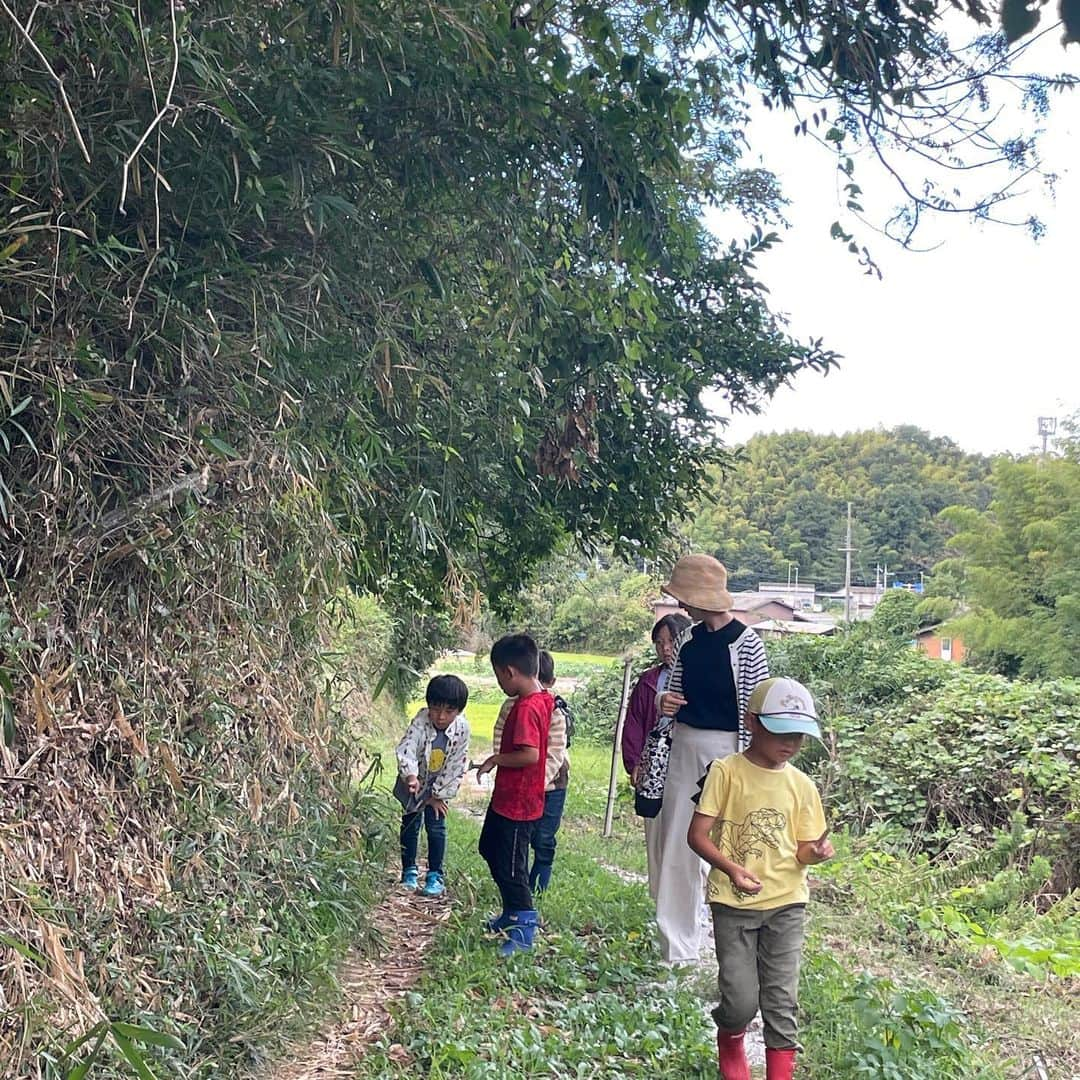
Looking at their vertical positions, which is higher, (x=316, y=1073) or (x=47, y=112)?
(x=47, y=112)

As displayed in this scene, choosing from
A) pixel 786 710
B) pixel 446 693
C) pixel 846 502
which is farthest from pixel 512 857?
pixel 846 502

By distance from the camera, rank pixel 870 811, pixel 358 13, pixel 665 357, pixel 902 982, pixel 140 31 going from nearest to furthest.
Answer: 1. pixel 140 31
2. pixel 358 13
3. pixel 902 982
4. pixel 665 357
5. pixel 870 811

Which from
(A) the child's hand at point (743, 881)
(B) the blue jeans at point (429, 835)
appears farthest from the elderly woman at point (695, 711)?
(B) the blue jeans at point (429, 835)

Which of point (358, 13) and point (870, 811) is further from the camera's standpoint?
point (870, 811)

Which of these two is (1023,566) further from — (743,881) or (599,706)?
(743,881)

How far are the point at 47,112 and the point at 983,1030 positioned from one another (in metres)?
4.86

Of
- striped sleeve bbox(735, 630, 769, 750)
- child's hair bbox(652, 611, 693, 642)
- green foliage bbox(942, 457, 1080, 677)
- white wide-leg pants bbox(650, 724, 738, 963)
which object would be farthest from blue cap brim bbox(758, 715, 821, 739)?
green foliage bbox(942, 457, 1080, 677)

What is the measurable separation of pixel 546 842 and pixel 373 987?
70.2 inches

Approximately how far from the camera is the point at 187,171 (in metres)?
3.17

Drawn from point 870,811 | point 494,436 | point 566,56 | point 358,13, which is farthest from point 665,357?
point 870,811

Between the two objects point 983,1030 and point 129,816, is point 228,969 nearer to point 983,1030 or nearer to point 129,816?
point 129,816

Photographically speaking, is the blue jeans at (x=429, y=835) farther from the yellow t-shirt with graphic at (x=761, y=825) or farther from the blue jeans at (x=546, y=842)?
the yellow t-shirt with graphic at (x=761, y=825)

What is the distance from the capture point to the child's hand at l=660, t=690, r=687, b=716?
4.64 m

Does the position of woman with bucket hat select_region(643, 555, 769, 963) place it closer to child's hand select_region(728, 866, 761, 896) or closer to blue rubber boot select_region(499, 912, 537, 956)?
blue rubber boot select_region(499, 912, 537, 956)
